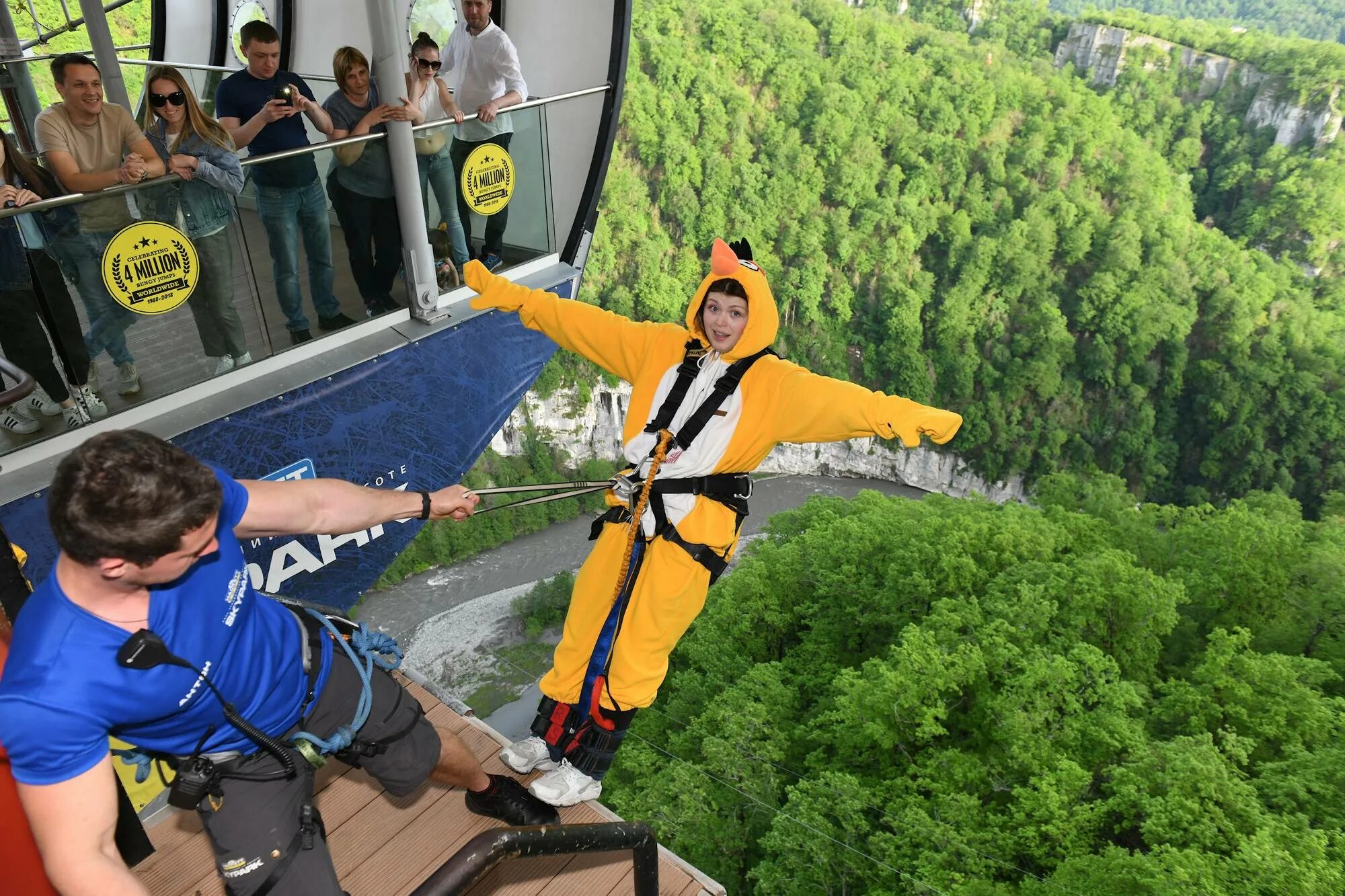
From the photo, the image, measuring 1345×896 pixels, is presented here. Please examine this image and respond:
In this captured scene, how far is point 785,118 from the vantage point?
74438mm

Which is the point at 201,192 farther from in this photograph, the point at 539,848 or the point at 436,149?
the point at 539,848

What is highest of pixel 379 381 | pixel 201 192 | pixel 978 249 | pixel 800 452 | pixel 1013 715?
pixel 201 192

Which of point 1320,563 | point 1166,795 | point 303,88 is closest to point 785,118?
point 1320,563

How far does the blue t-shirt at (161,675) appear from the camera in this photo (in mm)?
1855

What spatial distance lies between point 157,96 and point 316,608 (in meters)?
3.13

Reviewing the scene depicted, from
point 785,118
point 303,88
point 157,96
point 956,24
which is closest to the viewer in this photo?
point 157,96

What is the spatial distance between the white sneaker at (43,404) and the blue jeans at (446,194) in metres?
2.33

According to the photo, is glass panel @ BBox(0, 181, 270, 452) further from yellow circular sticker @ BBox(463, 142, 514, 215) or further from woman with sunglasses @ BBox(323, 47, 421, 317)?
yellow circular sticker @ BBox(463, 142, 514, 215)

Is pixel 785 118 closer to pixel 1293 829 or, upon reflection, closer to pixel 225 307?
pixel 1293 829

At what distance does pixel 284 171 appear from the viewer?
4.69m

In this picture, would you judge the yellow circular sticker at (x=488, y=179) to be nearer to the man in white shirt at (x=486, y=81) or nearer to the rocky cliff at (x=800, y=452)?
the man in white shirt at (x=486, y=81)

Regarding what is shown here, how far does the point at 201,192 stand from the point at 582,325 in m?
2.16

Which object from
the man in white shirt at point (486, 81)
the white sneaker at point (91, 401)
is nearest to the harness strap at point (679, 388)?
the man in white shirt at point (486, 81)

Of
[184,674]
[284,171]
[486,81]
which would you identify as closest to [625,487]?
[184,674]
